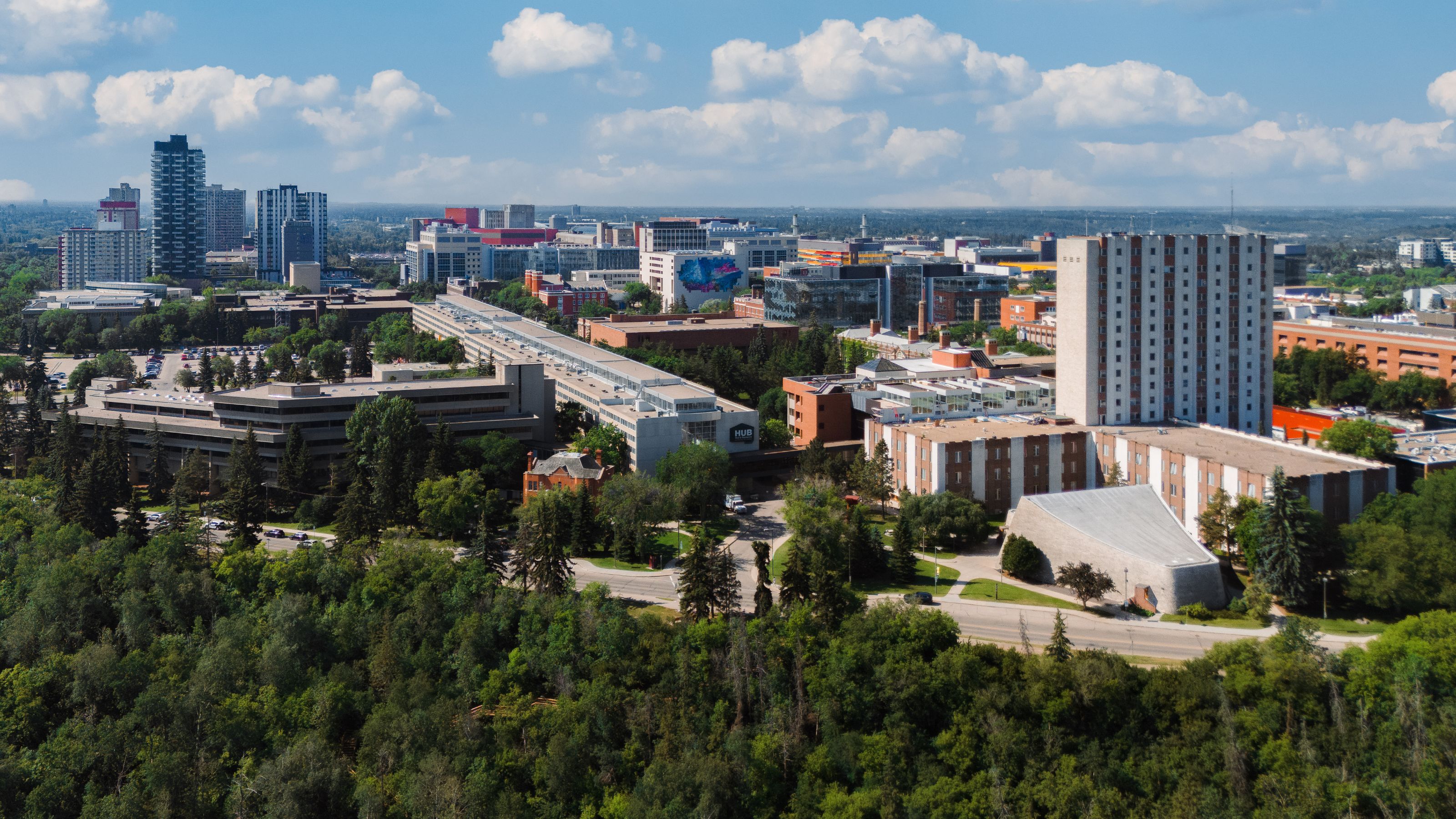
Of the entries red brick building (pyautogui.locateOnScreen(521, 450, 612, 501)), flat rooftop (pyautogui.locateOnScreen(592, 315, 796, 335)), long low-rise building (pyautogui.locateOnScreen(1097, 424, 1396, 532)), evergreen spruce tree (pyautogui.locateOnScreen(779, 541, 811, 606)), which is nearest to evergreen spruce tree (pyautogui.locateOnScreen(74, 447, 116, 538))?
red brick building (pyautogui.locateOnScreen(521, 450, 612, 501))

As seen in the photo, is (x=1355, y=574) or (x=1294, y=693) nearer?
(x=1294, y=693)

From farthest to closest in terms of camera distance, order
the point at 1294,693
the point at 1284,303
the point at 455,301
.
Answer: the point at 455,301 → the point at 1284,303 → the point at 1294,693

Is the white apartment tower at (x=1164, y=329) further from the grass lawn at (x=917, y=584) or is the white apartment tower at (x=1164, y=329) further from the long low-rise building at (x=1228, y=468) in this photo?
the grass lawn at (x=917, y=584)

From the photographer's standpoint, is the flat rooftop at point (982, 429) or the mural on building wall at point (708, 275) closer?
the flat rooftop at point (982, 429)

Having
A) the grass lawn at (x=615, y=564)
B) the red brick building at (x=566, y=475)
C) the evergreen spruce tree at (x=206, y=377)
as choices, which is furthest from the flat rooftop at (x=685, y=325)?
the grass lawn at (x=615, y=564)

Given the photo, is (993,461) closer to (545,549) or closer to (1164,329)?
(1164,329)

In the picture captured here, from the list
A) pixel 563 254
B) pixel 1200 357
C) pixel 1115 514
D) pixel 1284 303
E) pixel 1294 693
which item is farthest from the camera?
pixel 563 254

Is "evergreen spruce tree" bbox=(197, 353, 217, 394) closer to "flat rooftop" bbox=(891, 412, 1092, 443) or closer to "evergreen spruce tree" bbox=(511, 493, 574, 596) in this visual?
"evergreen spruce tree" bbox=(511, 493, 574, 596)

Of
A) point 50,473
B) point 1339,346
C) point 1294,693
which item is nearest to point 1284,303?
point 1339,346

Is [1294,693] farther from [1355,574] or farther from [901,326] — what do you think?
[901,326]
